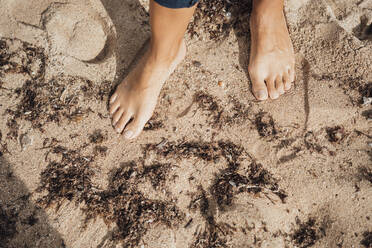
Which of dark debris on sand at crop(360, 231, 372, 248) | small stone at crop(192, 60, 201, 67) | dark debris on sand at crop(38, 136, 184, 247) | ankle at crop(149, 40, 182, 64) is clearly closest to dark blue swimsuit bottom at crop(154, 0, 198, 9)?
ankle at crop(149, 40, 182, 64)

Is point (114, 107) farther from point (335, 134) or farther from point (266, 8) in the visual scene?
point (335, 134)

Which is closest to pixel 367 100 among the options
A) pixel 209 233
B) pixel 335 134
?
pixel 335 134

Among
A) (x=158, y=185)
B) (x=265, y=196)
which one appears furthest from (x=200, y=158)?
(x=265, y=196)

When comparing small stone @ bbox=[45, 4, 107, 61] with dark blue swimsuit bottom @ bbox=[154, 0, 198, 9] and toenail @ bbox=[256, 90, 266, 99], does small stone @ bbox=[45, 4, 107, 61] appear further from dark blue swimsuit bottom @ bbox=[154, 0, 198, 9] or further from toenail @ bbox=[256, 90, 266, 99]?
toenail @ bbox=[256, 90, 266, 99]

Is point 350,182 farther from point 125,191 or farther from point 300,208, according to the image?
point 125,191

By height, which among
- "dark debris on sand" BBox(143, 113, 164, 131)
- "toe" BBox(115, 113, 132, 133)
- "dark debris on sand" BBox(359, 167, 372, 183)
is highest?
"toe" BBox(115, 113, 132, 133)

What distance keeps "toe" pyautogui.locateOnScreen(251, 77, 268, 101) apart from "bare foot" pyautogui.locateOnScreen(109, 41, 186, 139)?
0.59 m

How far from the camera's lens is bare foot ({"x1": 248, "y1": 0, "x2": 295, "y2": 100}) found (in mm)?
1962

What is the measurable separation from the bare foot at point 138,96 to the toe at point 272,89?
2.25ft

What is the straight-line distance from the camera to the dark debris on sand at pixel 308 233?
170cm

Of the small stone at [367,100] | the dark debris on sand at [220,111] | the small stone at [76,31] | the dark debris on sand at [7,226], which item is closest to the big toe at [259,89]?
the dark debris on sand at [220,111]

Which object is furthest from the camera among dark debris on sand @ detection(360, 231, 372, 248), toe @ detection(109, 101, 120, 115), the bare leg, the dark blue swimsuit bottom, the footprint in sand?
the footprint in sand

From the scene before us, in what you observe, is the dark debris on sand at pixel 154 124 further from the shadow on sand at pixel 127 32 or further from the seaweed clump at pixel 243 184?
the seaweed clump at pixel 243 184

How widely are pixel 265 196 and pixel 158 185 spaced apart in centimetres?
70
